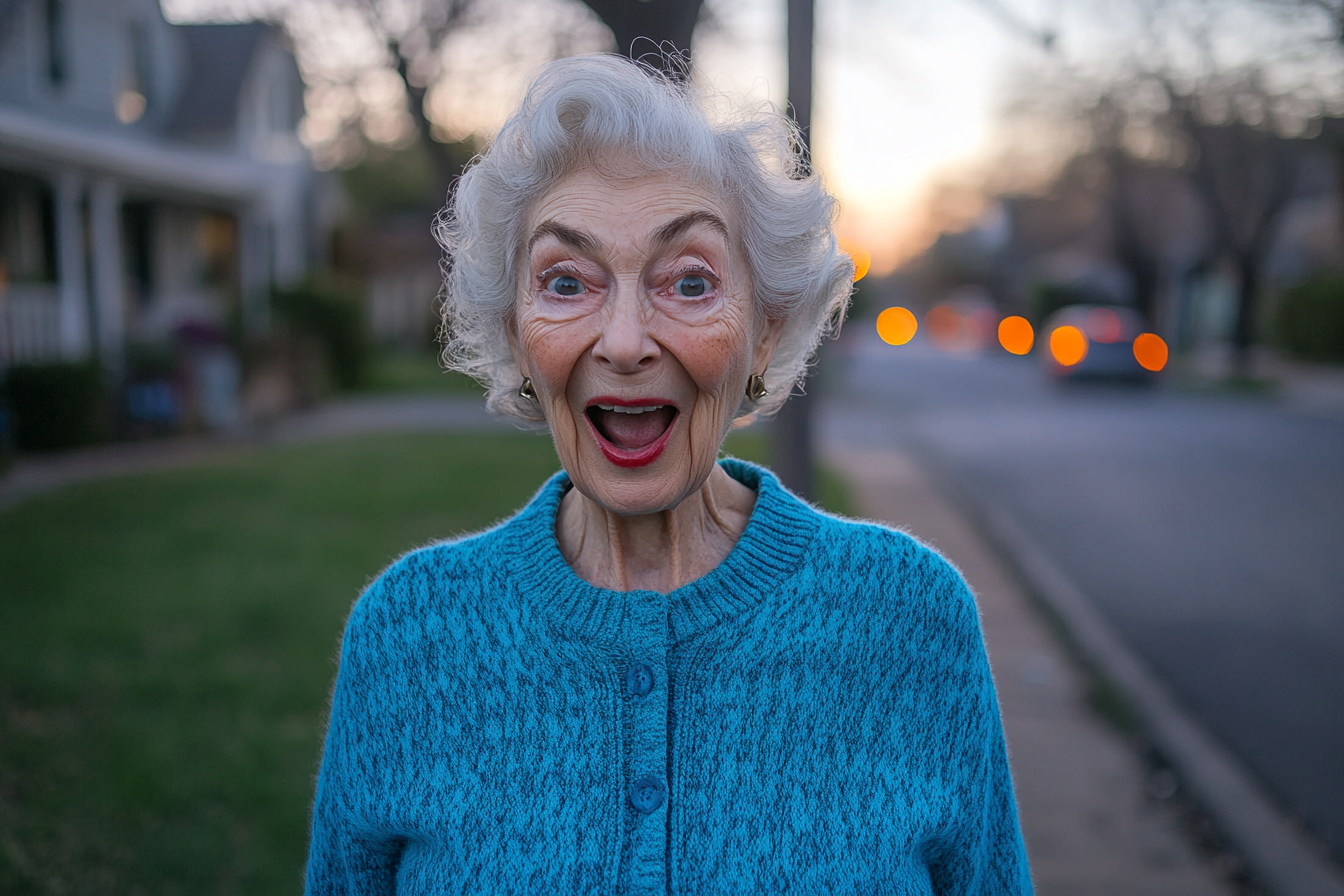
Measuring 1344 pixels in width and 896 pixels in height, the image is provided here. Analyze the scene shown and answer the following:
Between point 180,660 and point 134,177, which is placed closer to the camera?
point 180,660

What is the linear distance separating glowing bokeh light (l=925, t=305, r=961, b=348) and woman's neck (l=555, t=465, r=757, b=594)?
47.5m

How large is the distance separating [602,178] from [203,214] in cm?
2013

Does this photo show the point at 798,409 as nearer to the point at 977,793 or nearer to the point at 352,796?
the point at 977,793

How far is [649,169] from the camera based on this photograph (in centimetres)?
165

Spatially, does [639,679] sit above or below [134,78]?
below

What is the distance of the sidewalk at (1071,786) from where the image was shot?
3.81 m

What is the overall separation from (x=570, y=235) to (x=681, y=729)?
77 centimetres

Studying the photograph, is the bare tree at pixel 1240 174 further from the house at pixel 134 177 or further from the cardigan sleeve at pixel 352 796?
the cardigan sleeve at pixel 352 796

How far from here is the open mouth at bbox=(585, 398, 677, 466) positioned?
66.2 inches

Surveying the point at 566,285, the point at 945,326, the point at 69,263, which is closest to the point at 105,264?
the point at 69,263

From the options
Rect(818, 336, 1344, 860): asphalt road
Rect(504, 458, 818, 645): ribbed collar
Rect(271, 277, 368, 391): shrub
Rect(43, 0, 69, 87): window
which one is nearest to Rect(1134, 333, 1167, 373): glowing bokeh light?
Rect(818, 336, 1344, 860): asphalt road

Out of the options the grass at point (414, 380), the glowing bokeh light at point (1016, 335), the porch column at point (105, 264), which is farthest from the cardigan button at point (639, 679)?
the glowing bokeh light at point (1016, 335)

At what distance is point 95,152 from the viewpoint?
43.1 feet

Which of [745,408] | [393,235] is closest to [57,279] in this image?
[745,408]
